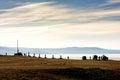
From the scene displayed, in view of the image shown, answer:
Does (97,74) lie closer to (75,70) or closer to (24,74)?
(75,70)

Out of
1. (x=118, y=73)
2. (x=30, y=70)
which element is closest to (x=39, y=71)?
(x=30, y=70)

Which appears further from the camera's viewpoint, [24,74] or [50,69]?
[50,69]

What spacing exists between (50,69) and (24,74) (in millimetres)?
5611

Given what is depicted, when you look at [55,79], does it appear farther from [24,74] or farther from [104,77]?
[104,77]

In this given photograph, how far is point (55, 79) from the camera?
55750 mm

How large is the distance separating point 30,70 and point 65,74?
5.67m

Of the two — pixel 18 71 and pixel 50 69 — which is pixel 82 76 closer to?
pixel 50 69

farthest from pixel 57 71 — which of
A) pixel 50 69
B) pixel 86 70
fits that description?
pixel 86 70

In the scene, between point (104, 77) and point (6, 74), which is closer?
point (6, 74)

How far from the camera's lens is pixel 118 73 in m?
62.5

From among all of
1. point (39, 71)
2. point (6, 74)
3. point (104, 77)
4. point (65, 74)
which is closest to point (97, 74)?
point (104, 77)

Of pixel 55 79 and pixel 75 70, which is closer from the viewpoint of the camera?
pixel 55 79

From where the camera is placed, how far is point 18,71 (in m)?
58.2

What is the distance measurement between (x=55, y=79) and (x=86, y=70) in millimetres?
8342
